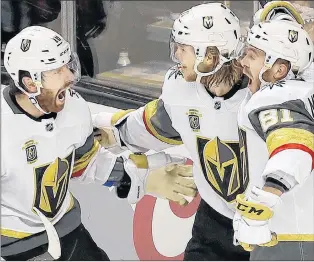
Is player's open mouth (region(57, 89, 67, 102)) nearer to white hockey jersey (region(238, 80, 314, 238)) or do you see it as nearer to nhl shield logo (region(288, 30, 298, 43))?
white hockey jersey (region(238, 80, 314, 238))

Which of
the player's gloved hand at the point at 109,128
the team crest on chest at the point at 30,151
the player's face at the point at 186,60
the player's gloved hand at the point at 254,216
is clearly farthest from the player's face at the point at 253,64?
the team crest on chest at the point at 30,151

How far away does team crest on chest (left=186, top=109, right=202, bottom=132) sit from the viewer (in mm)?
1930

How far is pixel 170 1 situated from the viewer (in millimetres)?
2553

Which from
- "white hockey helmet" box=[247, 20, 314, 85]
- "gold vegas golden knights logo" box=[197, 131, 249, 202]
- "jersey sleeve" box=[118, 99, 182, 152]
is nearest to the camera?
"white hockey helmet" box=[247, 20, 314, 85]

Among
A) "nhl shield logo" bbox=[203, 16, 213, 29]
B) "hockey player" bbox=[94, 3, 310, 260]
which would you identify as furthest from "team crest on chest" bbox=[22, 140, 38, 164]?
"nhl shield logo" bbox=[203, 16, 213, 29]

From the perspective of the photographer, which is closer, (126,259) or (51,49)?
(51,49)

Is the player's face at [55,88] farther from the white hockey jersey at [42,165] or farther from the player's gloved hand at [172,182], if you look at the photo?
the player's gloved hand at [172,182]

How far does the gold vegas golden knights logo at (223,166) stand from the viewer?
6.28 feet

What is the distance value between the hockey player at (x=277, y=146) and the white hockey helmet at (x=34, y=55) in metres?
0.40

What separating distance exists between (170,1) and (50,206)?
853 mm

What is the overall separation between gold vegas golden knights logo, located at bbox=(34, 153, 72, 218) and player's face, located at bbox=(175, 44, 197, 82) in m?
0.32

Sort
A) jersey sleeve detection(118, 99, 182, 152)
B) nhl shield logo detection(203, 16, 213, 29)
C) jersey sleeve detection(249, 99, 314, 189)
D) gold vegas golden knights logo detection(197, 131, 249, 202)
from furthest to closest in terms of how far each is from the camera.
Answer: jersey sleeve detection(118, 99, 182, 152)
gold vegas golden knights logo detection(197, 131, 249, 202)
nhl shield logo detection(203, 16, 213, 29)
jersey sleeve detection(249, 99, 314, 189)

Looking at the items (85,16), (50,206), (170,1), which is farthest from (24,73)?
(170,1)

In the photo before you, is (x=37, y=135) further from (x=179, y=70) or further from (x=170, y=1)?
(x=170, y=1)
